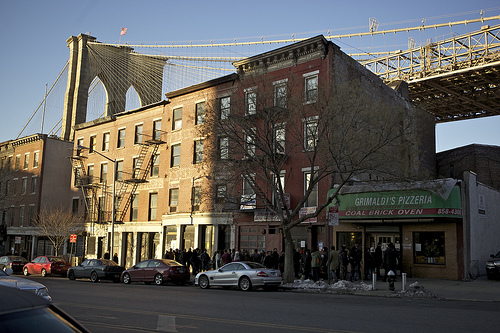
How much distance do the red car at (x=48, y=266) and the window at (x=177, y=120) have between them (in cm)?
1326

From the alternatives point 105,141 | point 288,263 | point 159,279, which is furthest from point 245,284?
point 105,141

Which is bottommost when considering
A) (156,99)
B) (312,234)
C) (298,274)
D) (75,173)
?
(298,274)

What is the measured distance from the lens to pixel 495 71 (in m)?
49.9

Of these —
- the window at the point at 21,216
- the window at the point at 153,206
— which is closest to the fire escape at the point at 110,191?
the window at the point at 153,206

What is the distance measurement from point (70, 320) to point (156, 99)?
170 feet

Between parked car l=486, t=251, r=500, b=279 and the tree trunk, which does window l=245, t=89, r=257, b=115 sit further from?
parked car l=486, t=251, r=500, b=279

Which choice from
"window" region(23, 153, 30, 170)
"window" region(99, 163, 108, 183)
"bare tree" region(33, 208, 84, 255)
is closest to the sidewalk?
"window" region(99, 163, 108, 183)

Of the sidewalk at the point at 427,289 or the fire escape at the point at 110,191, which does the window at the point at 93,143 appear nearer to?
the fire escape at the point at 110,191

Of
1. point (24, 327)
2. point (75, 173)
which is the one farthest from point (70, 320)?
point (75, 173)

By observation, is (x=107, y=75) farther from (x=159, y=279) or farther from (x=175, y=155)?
(x=159, y=279)

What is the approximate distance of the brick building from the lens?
51.7 meters

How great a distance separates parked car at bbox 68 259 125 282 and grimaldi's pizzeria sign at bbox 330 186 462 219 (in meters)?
13.8

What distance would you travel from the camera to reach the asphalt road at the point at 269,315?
10234 millimetres

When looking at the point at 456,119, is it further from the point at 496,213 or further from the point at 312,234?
the point at 312,234
